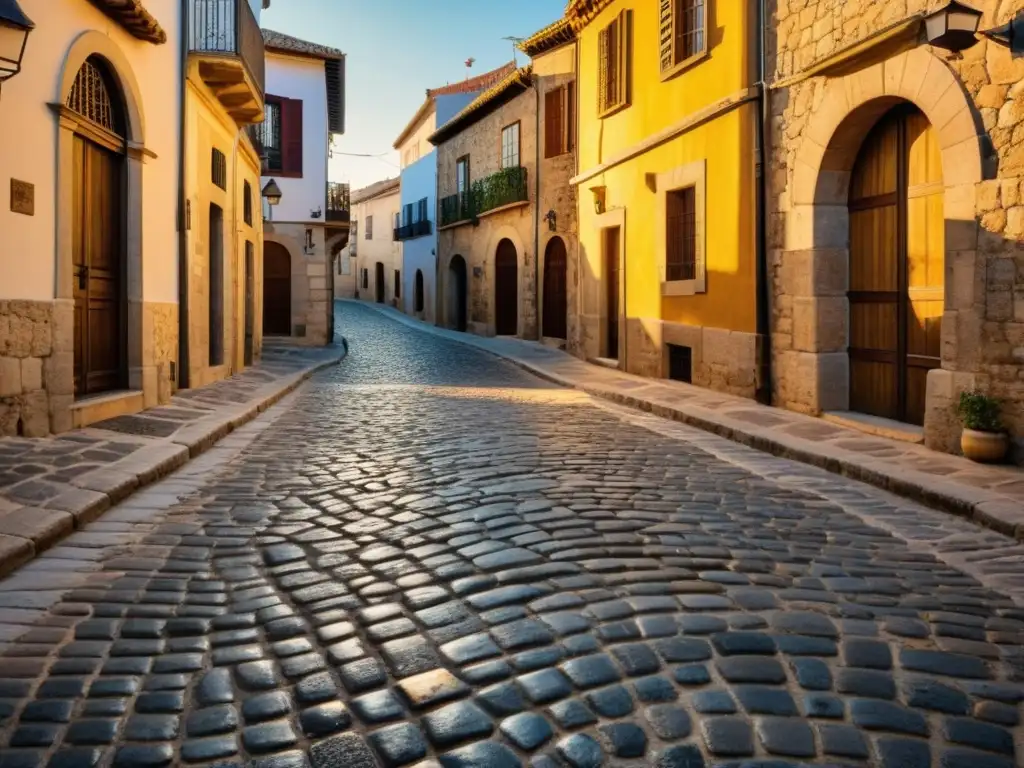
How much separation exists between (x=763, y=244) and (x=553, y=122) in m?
13.2

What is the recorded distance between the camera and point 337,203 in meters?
25.8

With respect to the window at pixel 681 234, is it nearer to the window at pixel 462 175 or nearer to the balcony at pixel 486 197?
the balcony at pixel 486 197

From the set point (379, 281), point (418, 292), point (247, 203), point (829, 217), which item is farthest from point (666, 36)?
point (379, 281)

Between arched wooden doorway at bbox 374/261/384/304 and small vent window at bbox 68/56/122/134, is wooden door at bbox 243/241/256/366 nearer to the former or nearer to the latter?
small vent window at bbox 68/56/122/134

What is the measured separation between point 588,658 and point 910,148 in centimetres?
739

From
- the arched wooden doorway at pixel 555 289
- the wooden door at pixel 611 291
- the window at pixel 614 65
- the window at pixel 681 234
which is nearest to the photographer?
the window at pixel 681 234

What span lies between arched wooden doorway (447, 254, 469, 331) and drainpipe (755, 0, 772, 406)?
22526mm

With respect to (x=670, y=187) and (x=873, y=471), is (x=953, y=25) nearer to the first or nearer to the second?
(x=873, y=471)

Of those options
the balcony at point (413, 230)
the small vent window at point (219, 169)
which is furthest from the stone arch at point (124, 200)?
the balcony at point (413, 230)

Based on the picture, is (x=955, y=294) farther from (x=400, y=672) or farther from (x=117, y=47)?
(x=117, y=47)

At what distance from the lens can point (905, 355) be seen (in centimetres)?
914

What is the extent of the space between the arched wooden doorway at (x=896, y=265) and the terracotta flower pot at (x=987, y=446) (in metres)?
1.56

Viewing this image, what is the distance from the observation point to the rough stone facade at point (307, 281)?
2438cm

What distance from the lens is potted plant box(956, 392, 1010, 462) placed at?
712 centimetres
